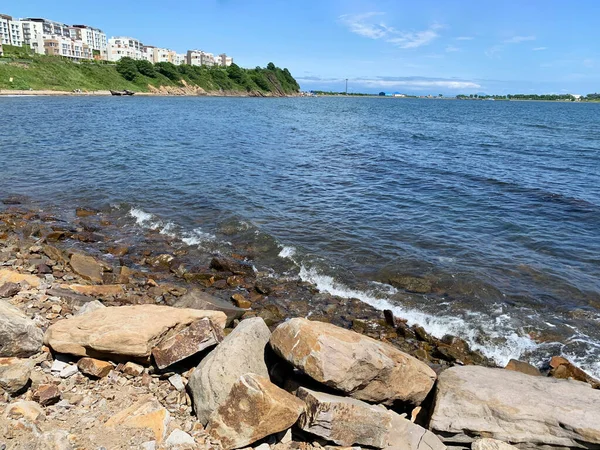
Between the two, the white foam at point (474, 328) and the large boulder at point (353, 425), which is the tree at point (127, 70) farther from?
the large boulder at point (353, 425)

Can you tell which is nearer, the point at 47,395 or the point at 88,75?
the point at 47,395

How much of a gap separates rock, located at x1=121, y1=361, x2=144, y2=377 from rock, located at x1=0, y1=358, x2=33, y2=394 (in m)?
1.41

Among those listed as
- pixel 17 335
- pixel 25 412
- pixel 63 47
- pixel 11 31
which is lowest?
pixel 25 412

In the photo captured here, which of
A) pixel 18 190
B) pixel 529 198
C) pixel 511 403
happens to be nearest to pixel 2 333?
pixel 511 403

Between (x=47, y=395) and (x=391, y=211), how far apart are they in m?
17.4

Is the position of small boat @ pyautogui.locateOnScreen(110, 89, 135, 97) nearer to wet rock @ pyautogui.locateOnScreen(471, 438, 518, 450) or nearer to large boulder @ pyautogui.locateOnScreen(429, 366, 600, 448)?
large boulder @ pyautogui.locateOnScreen(429, 366, 600, 448)

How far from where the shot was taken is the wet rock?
628 centimetres

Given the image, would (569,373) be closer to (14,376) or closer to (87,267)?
(14,376)

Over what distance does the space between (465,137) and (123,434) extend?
56.9 meters

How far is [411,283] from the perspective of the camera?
549 inches

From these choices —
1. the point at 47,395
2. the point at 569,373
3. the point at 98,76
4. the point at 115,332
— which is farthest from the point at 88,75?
the point at 569,373

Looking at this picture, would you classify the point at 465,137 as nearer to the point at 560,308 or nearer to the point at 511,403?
the point at 560,308

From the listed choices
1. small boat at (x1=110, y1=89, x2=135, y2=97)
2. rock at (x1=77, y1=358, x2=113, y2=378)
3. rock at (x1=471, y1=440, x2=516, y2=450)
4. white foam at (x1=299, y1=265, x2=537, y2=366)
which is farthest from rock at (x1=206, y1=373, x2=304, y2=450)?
small boat at (x1=110, y1=89, x2=135, y2=97)

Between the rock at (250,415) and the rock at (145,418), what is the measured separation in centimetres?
65
